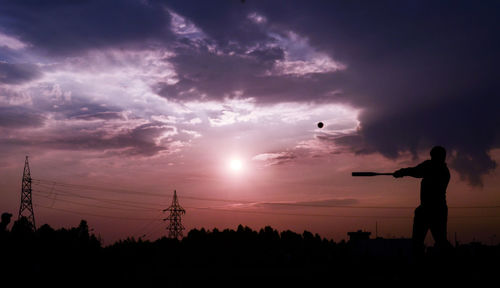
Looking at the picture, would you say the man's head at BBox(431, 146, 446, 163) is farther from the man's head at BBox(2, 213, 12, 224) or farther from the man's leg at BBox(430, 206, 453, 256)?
the man's head at BBox(2, 213, 12, 224)

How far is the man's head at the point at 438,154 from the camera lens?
12413mm

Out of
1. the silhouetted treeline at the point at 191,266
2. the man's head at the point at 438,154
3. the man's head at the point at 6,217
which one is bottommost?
the silhouetted treeline at the point at 191,266

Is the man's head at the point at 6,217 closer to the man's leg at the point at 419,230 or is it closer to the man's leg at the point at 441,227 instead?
the man's leg at the point at 419,230

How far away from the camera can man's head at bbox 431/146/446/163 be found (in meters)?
12.4

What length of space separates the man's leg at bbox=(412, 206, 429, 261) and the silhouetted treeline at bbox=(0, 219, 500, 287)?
44cm

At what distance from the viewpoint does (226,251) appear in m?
29.8

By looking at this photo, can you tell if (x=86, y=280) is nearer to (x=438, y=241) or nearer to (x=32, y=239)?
(x=32, y=239)

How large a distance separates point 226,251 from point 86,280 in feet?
44.3

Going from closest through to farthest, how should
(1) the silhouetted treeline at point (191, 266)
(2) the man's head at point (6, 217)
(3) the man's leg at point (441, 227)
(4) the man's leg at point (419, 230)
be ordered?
(3) the man's leg at point (441, 227)
(4) the man's leg at point (419, 230)
(1) the silhouetted treeline at point (191, 266)
(2) the man's head at point (6, 217)

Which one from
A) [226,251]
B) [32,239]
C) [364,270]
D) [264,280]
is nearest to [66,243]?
[32,239]

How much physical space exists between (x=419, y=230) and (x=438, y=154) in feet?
7.55

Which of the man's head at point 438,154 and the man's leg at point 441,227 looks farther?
the man's head at point 438,154

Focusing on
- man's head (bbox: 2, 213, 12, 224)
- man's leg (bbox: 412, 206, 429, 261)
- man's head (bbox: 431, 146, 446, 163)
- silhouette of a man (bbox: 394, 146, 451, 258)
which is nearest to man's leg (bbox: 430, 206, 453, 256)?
silhouette of a man (bbox: 394, 146, 451, 258)

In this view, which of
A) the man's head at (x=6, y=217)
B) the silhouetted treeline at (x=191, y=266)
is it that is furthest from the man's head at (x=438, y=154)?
the man's head at (x=6, y=217)
